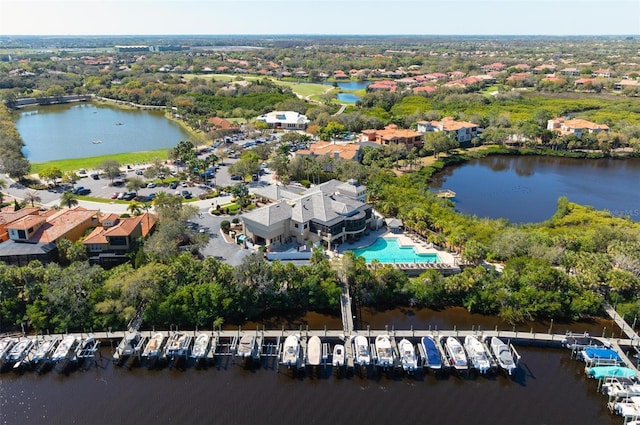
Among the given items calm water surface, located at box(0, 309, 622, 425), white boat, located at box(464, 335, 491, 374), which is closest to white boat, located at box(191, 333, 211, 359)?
calm water surface, located at box(0, 309, 622, 425)

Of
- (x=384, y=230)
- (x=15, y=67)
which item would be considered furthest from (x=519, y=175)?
(x=15, y=67)

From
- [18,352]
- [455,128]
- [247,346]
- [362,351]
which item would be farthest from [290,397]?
[455,128]

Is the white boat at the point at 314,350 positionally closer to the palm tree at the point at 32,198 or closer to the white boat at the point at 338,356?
the white boat at the point at 338,356

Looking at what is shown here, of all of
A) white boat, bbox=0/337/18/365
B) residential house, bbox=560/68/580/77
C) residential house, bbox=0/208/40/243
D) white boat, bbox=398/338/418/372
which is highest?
residential house, bbox=560/68/580/77

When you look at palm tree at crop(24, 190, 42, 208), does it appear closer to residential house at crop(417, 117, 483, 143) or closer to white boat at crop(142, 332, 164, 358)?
white boat at crop(142, 332, 164, 358)

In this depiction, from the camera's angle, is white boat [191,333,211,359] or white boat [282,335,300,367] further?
white boat [191,333,211,359]

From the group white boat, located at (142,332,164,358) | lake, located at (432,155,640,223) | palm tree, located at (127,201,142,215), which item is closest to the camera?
white boat, located at (142,332,164,358)

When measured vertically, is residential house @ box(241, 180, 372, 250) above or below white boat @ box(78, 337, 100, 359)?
above
